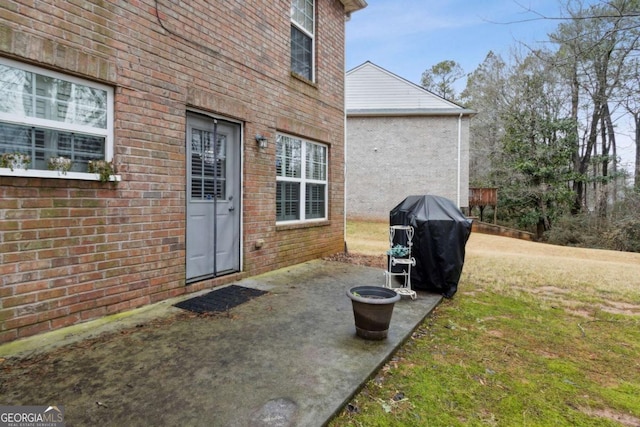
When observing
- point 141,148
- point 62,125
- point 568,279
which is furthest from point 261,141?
point 568,279

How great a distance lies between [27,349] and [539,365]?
14.2 ft

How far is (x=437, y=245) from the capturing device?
4770 mm

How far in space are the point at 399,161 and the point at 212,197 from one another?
1305 cm

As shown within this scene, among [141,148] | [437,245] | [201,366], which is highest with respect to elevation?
[141,148]

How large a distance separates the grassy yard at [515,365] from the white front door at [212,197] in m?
2.85

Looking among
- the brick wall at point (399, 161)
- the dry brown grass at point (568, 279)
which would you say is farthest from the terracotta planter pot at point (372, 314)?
the brick wall at point (399, 161)

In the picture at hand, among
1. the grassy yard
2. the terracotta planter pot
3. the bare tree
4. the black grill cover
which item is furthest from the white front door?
the bare tree

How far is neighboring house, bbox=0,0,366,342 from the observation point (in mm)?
2865

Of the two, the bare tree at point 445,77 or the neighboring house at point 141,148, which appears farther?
the bare tree at point 445,77

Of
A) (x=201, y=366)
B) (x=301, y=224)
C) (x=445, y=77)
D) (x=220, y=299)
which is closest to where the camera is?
(x=201, y=366)

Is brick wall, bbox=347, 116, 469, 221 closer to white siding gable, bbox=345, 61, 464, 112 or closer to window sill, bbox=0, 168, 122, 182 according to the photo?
white siding gable, bbox=345, 61, 464, 112

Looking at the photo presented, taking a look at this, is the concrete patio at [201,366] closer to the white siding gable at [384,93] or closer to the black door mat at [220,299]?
the black door mat at [220,299]

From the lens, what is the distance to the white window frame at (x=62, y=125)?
2779 mm

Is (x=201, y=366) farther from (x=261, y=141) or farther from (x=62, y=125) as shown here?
(x=261, y=141)
